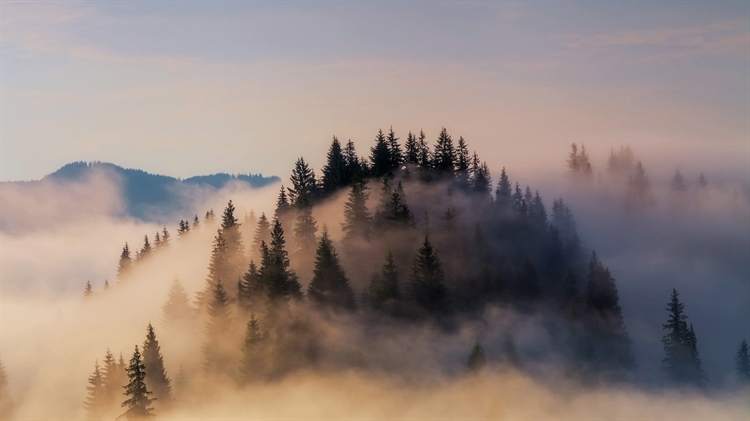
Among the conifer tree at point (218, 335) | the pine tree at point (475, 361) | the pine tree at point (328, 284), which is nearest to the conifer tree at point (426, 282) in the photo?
the pine tree at point (475, 361)

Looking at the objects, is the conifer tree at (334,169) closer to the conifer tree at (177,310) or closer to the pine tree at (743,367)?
the conifer tree at (177,310)

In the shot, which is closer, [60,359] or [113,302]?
[60,359]

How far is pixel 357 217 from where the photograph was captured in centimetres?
14338

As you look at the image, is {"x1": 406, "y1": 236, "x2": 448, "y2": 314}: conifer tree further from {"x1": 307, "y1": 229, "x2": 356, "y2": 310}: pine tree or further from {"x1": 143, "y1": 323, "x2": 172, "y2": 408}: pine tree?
{"x1": 143, "y1": 323, "x2": 172, "y2": 408}: pine tree

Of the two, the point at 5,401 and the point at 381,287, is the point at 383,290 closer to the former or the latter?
the point at 381,287

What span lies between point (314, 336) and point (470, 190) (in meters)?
58.2

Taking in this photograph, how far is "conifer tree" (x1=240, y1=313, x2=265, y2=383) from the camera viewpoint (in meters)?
120

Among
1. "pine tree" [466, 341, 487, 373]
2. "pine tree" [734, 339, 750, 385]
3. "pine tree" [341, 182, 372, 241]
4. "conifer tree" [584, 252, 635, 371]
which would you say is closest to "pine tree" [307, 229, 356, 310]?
"pine tree" [341, 182, 372, 241]

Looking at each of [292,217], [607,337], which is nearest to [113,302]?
[292,217]

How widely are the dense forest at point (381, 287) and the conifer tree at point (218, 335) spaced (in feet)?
0.61

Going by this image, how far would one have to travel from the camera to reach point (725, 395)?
16800 centimetres

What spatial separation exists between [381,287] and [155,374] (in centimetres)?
3582

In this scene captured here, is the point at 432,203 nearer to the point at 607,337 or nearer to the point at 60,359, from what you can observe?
the point at 607,337

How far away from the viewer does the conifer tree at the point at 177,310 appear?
146 metres
